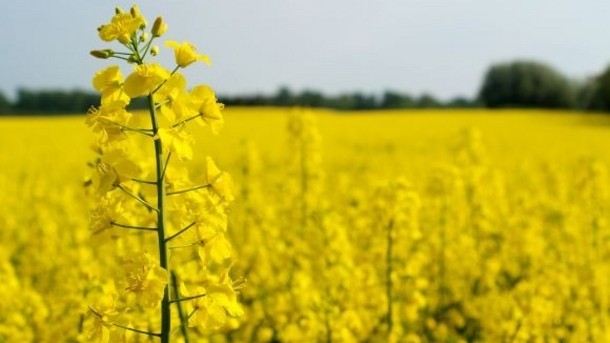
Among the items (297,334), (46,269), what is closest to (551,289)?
(297,334)

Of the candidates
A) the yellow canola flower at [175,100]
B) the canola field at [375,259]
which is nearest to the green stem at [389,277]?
the canola field at [375,259]

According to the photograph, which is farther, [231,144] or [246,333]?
[231,144]

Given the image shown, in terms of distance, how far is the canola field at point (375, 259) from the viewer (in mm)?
4137

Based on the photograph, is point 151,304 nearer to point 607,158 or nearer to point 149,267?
point 149,267

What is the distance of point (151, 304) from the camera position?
1.98 meters

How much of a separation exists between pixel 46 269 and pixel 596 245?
13.2 ft

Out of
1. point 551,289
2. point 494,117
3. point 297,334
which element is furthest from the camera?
point 494,117

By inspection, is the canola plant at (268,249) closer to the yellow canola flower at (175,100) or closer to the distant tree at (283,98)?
the yellow canola flower at (175,100)

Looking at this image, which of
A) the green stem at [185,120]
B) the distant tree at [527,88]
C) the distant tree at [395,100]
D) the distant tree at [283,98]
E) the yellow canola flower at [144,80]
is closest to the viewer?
the yellow canola flower at [144,80]

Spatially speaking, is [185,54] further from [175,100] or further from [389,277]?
[389,277]

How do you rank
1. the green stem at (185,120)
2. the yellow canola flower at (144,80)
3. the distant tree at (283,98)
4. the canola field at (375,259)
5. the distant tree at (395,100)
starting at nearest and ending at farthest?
the yellow canola flower at (144,80), the green stem at (185,120), the canola field at (375,259), the distant tree at (283,98), the distant tree at (395,100)

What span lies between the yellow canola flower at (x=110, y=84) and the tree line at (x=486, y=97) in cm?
3631

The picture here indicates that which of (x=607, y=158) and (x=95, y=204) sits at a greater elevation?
(x=95, y=204)

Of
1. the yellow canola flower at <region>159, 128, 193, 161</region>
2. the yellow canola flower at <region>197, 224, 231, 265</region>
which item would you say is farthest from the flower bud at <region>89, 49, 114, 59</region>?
the yellow canola flower at <region>197, 224, 231, 265</region>
